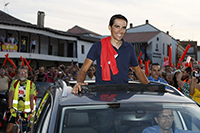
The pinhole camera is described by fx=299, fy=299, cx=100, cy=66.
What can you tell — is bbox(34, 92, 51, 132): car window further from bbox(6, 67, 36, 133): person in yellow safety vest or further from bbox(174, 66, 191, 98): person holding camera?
bbox(174, 66, 191, 98): person holding camera

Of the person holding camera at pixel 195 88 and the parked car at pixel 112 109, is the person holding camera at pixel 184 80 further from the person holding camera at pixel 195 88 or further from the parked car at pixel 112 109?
the parked car at pixel 112 109

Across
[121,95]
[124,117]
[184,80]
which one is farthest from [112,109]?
[184,80]

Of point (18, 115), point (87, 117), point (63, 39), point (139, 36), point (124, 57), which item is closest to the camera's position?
point (87, 117)

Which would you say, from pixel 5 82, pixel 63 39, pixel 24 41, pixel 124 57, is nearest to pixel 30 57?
pixel 24 41

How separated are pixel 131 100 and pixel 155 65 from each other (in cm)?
467

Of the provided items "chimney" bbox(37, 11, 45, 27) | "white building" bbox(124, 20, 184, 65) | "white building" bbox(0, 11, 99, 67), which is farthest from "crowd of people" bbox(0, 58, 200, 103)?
"white building" bbox(124, 20, 184, 65)

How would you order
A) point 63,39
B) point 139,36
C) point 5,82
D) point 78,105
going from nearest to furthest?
point 78,105 < point 5,82 < point 63,39 < point 139,36

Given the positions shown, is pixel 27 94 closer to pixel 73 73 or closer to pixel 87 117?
pixel 87 117

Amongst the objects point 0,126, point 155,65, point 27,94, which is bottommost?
point 0,126

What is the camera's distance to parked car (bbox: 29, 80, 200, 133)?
2512 mm

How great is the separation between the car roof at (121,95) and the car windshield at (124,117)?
0.16 ft

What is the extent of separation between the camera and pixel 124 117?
2986 millimetres

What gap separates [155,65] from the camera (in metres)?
7.15

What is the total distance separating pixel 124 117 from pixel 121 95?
0.32 m
